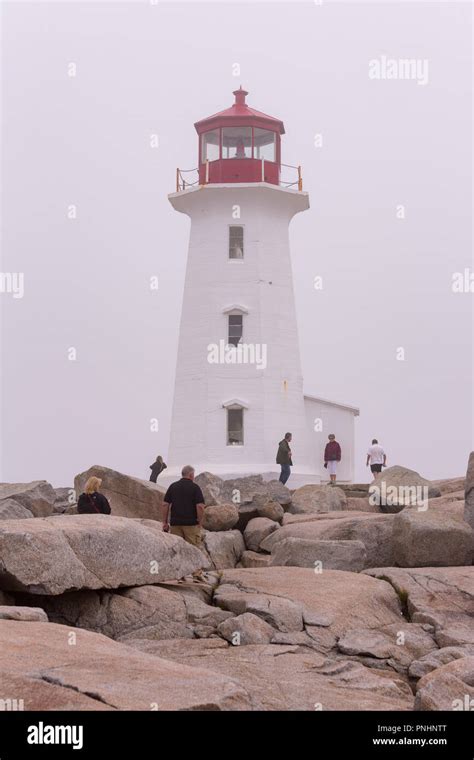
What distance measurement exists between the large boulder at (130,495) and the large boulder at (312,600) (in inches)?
220

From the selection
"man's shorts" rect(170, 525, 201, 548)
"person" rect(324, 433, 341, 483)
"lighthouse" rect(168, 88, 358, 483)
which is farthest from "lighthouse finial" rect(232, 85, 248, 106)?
"man's shorts" rect(170, 525, 201, 548)

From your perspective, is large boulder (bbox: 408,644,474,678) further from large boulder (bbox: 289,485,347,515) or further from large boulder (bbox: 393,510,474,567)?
large boulder (bbox: 289,485,347,515)

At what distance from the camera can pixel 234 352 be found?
3067 centimetres

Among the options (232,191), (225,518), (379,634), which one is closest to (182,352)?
(232,191)

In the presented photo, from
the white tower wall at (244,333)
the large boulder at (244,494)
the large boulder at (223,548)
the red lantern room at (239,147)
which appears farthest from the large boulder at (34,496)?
the red lantern room at (239,147)

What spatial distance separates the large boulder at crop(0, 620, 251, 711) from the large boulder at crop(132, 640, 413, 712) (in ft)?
1.51

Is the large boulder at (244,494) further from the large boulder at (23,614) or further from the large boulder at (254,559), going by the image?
the large boulder at (23,614)

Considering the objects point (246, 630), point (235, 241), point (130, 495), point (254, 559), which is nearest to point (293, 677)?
point (246, 630)

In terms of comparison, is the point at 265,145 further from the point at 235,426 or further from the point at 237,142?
the point at 235,426

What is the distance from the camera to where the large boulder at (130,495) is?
71.4ft

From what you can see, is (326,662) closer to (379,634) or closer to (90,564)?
(379,634)

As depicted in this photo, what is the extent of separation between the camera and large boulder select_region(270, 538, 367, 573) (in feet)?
56.1

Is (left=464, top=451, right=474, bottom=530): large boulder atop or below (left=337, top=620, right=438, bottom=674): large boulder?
atop
